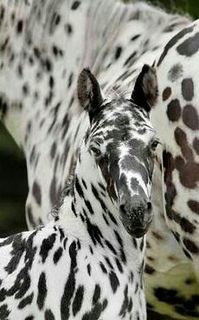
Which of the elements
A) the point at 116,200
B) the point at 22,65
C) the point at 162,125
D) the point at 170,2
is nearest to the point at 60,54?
the point at 22,65

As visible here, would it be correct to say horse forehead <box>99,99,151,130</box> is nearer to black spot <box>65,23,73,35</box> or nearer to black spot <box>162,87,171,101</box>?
black spot <box>162,87,171,101</box>

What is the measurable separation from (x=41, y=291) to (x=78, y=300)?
0.43 feet

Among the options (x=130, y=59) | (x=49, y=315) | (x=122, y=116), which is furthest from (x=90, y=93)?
(x=130, y=59)

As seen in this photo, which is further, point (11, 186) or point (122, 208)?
point (11, 186)

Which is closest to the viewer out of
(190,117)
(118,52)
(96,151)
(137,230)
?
(137,230)

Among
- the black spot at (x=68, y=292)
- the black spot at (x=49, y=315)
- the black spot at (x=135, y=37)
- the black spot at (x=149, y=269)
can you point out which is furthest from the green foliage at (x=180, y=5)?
the black spot at (x=49, y=315)

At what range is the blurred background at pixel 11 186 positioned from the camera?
26.8ft

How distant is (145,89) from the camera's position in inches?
155

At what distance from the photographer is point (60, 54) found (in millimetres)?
5645

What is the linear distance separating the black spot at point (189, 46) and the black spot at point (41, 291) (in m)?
1.03

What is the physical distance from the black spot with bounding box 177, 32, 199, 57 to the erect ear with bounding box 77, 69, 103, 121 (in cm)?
72

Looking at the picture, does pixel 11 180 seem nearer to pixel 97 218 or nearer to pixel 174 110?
pixel 174 110

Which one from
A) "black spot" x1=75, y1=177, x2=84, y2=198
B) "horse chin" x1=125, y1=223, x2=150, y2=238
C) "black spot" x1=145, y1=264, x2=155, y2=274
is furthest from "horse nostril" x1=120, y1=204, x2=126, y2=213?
"black spot" x1=145, y1=264, x2=155, y2=274

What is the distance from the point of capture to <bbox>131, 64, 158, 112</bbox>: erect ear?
394 cm
